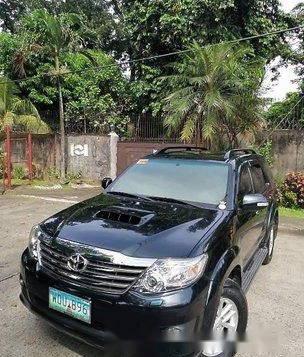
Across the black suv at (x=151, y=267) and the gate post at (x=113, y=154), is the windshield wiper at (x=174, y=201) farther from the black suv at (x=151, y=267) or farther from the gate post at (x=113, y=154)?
the gate post at (x=113, y=154)

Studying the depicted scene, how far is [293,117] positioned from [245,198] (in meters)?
9.12

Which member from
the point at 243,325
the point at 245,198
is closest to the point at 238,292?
the point at 243,325

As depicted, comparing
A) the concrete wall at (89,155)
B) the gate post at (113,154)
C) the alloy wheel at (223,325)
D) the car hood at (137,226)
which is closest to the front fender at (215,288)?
the alloy wheel at (223,325)

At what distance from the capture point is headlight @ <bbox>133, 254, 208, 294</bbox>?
2.57 meters

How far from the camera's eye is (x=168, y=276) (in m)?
2.59

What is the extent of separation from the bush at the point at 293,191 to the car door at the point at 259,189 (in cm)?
497

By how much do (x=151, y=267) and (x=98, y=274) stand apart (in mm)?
382

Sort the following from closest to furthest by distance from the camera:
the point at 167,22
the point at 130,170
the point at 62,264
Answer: the point at 62,264, the point at 130,170, the point at 167,22

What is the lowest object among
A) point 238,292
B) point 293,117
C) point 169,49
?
point 238,292

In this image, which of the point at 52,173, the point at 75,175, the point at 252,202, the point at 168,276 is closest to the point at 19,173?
the point at 52,173

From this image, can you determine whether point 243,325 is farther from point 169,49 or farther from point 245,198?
point 169,49

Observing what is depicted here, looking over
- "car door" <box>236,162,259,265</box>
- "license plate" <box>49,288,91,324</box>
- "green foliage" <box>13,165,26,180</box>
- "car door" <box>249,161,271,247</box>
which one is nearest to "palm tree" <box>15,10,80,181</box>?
"green foliage" <box>13,165,26,180</box>

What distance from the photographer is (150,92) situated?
1590cm

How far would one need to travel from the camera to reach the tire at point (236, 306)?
2.94m
